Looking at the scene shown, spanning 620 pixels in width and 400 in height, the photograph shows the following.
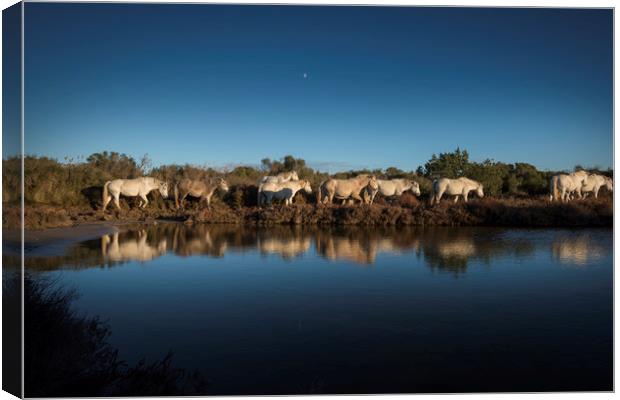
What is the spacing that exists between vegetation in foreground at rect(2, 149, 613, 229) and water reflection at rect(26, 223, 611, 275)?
147cm

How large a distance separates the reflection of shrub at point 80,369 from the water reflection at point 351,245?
162 inches

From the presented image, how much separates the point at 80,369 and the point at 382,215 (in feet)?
42.0

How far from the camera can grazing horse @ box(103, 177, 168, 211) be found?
19.6 metres

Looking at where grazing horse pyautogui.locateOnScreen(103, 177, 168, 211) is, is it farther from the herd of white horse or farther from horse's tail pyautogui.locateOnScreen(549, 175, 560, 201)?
horse's tail pyautogui.locateOnScreen(549, 175, 560, 201)

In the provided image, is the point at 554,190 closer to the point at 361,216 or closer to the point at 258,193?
the point at 361,216

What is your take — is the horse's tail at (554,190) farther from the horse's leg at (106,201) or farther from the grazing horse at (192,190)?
the horse's leg at (106,201)

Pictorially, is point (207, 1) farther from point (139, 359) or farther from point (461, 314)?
point (461, 314)

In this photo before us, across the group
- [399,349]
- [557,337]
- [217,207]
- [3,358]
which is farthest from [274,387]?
[217,207]

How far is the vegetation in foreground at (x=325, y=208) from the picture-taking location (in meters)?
15.8

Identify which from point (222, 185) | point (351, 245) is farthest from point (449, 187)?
point (351, 245)

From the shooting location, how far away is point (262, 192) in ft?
68.3

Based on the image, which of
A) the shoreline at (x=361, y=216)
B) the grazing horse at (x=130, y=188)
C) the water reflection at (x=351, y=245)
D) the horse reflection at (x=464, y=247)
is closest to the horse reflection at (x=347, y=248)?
the water reflection at (x=351, y=245)

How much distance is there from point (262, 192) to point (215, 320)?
14.6 meters

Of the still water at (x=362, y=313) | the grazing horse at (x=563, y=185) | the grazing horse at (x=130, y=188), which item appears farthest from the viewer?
the grazing horse at (x=130, y=188)
